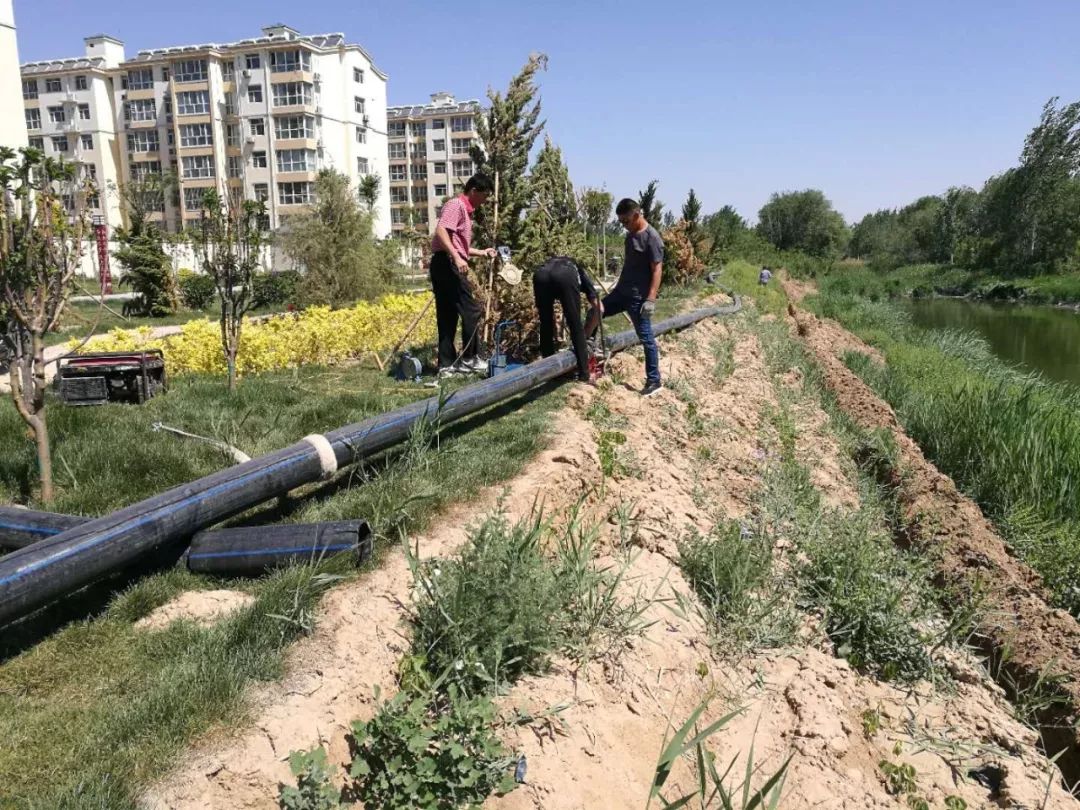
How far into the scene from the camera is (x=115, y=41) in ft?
183

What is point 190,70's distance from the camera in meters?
51.7

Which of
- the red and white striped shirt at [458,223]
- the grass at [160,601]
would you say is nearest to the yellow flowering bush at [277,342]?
the grass at [160,601]

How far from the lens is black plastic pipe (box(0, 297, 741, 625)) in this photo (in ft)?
8.57

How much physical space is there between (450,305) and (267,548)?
4402 millimetres

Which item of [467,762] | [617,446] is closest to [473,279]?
[617,446]

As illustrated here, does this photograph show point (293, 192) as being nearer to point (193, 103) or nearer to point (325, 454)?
point (193, 103)

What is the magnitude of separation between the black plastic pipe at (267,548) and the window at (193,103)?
5725cm

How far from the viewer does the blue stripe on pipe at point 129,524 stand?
2592 mm

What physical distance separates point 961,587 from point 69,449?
5905 millimetres

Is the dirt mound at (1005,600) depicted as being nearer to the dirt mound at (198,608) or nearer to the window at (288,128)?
the dirt mound at (198,608)

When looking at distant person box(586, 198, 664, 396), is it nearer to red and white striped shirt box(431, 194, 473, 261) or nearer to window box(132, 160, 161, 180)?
red and white striped shirt box(431, 194, 473, 261)

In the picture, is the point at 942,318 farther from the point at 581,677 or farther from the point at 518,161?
the point at 581,677

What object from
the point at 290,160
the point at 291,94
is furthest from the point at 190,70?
Answer: the point at 290,160

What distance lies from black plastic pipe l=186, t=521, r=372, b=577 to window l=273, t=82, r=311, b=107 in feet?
176
